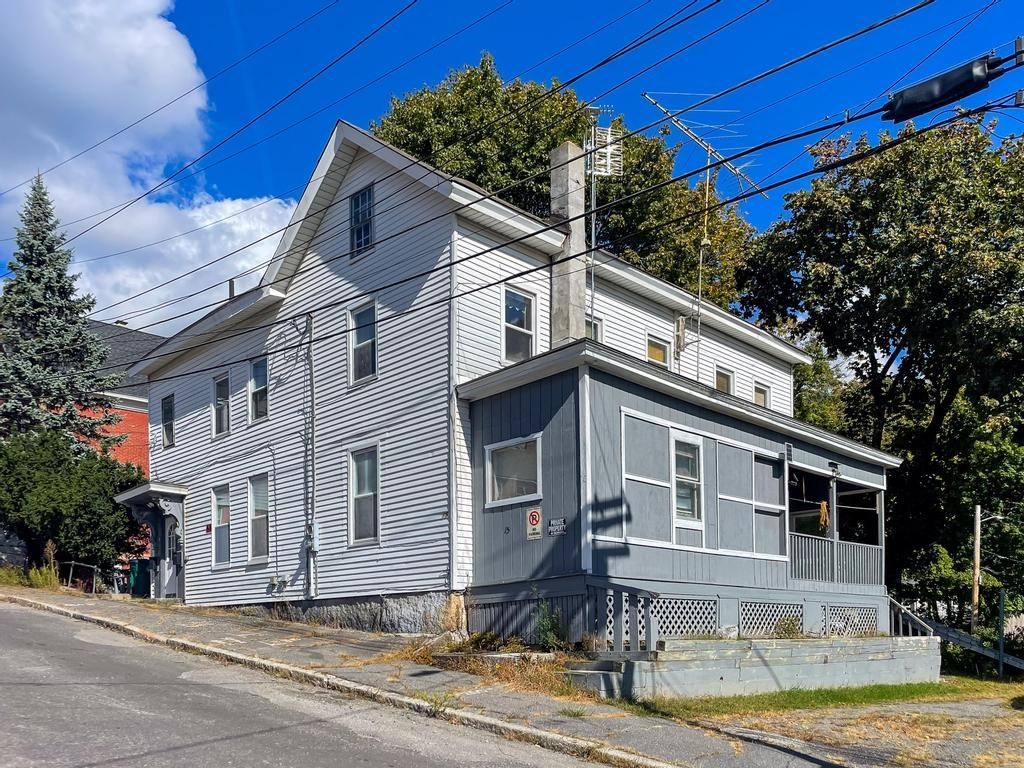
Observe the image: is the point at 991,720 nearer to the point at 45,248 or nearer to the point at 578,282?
the point at 578,282

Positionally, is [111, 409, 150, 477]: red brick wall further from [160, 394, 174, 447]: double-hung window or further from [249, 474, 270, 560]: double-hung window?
[249, 474, 270, 560]: double-hung window

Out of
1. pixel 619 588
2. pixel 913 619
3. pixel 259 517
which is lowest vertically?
pixel 913 619

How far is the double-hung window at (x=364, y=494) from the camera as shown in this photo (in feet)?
59.5

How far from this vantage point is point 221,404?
23203 millimetres

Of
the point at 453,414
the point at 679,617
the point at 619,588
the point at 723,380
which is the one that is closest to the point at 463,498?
the point at 453,414

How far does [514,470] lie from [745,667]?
4.64m

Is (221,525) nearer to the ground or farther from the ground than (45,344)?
nearer to the ground

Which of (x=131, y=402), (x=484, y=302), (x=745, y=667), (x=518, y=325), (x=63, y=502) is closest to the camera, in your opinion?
(x=745, y=667)

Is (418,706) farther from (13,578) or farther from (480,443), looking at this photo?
(13,578)

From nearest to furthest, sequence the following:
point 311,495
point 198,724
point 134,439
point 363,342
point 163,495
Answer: point 198,724, point 363,342, point 311,495, point 163,495, point 134,439

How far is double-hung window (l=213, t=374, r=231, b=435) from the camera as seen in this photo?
22.9m

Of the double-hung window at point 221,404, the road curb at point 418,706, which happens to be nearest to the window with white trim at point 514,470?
the road curb at point 418,706

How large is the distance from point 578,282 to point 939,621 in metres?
14.3

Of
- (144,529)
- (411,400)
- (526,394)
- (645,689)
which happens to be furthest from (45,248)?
(645,689)
